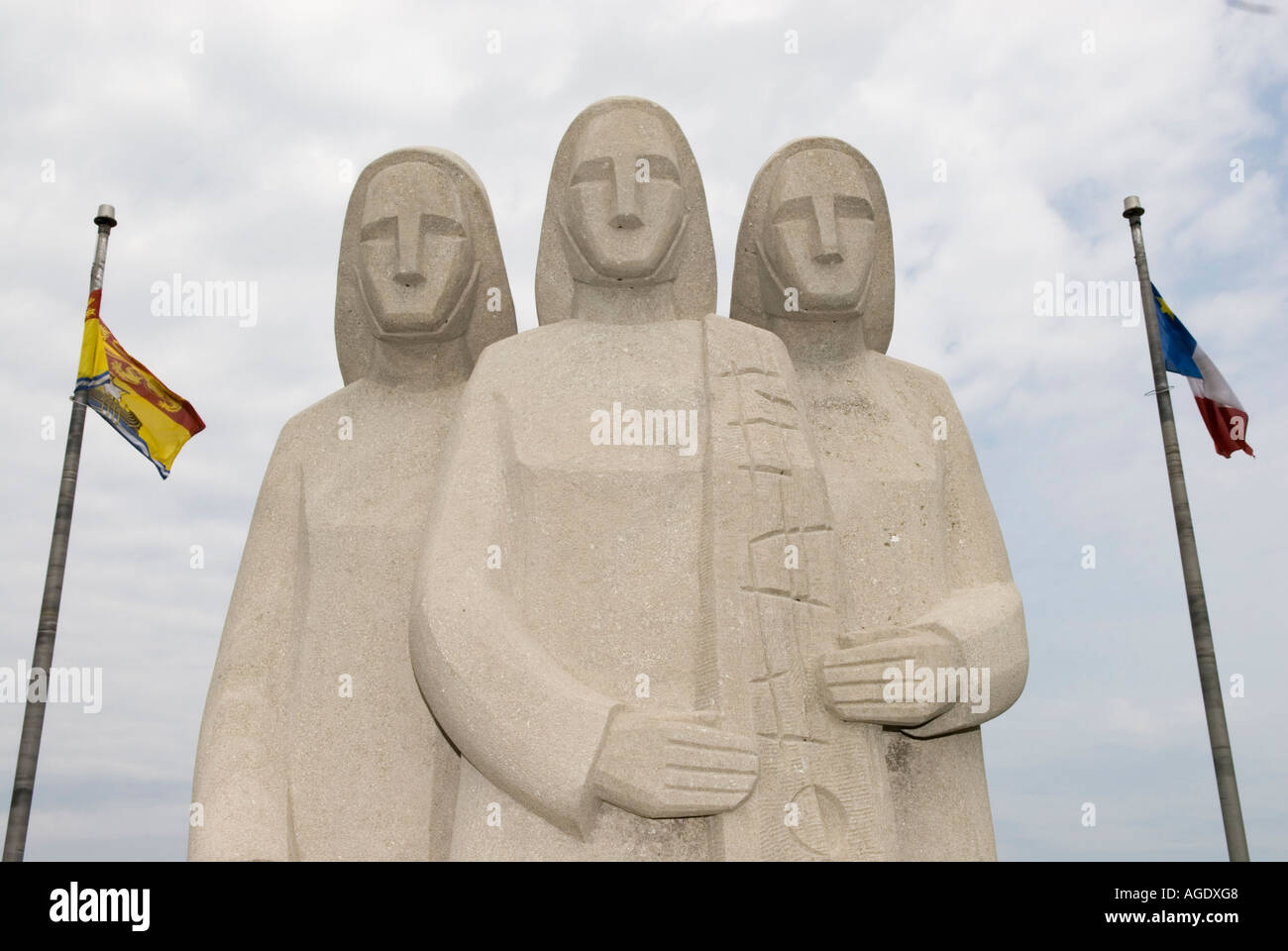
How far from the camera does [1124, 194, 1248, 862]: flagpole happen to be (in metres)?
9.21

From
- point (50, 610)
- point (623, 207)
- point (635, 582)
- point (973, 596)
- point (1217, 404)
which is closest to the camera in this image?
point (635, 582)

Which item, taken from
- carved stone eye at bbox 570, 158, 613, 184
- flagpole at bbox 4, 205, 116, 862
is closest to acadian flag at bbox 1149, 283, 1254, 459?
carved stone eye at bbox 570, 158, 613, 184

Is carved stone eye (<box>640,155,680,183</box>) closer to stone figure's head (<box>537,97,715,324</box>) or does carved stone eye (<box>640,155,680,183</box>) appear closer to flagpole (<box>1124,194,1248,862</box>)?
stone figure's head (<box>537,97,715,324</box>)

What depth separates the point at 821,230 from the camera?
208 inches

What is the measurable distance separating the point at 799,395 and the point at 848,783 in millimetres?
1520

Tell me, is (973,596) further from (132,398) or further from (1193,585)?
(132,398)

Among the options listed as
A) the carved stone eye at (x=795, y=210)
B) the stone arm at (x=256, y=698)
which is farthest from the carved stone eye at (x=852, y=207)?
the stone arm at (x=256, y=698)

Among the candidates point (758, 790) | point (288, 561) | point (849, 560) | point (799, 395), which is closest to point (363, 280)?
point (288, 561)

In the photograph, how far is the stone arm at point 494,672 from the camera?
4.10 m

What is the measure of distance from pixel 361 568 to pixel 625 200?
1841 mm

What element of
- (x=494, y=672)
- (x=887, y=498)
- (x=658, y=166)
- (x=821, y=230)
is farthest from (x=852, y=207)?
(x=494, y=672)

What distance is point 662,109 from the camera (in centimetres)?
527
